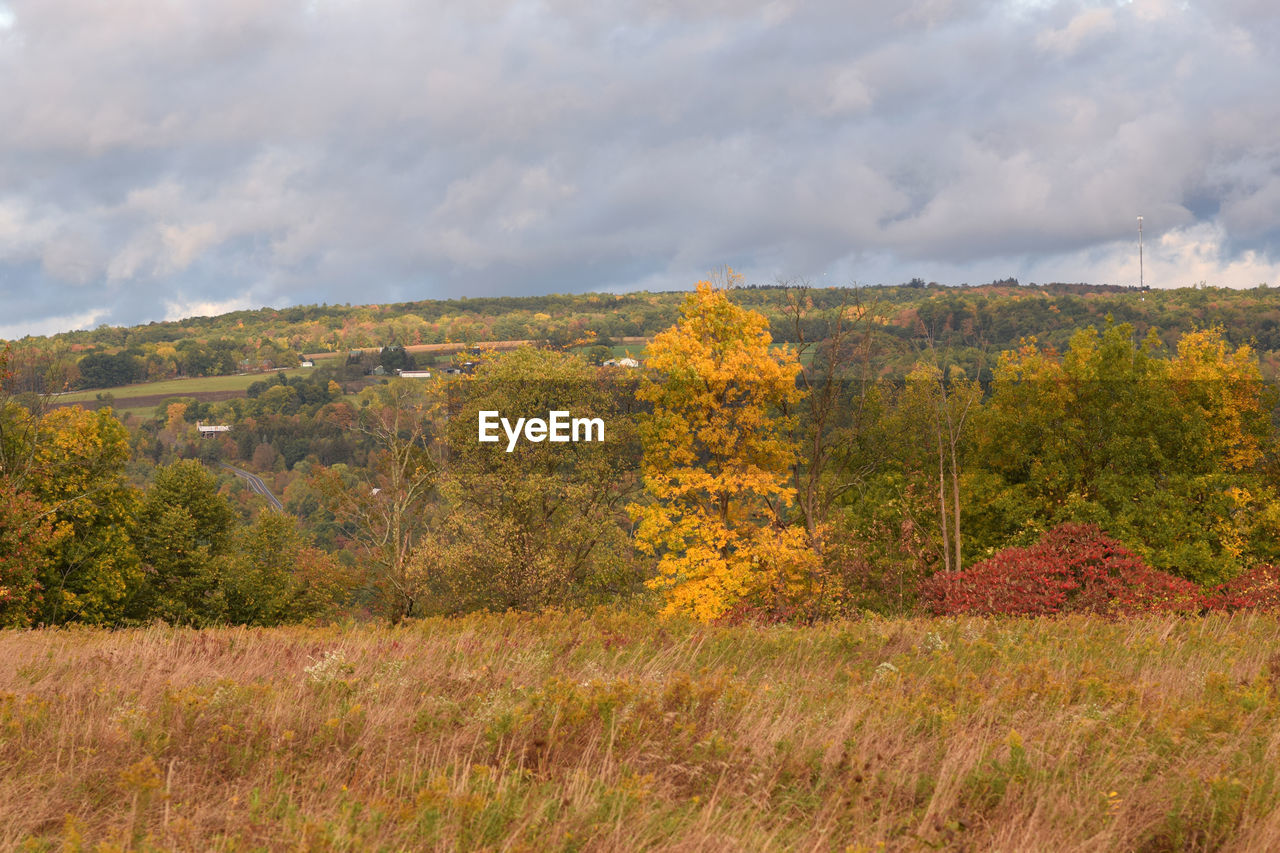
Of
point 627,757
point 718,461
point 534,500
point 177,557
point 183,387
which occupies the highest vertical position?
point 183,387

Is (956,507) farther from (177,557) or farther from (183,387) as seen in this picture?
(183,387)

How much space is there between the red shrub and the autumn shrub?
413 millimetres

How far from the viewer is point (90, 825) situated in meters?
4.52

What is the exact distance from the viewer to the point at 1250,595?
16.0m

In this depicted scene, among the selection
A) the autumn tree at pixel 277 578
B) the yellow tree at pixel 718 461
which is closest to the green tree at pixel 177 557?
the autumn tree at pixel 277 578

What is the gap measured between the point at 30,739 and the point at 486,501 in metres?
26.5

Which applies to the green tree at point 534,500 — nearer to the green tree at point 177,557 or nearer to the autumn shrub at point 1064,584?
the green tree at point 177,557

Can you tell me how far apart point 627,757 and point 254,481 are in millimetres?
94485

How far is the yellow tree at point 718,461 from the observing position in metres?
25.8

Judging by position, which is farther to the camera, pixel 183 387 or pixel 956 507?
pixel 183 387

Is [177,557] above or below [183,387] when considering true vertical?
below

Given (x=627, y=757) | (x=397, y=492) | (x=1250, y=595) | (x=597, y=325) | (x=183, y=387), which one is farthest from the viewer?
(x=183, y=387)

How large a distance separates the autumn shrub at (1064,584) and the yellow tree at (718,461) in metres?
9.30

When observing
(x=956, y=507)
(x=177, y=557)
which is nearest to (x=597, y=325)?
(x=177, y=557)
